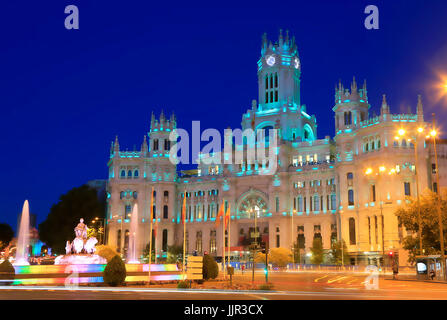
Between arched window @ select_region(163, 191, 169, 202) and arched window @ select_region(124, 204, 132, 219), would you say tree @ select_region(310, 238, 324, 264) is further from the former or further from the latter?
arched window @ select_region(124, 204, 132, 219)

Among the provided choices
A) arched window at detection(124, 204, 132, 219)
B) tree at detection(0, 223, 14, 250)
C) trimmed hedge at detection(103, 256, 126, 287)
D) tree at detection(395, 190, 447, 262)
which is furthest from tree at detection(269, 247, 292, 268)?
tree at detection(0, 223, 14, 250)

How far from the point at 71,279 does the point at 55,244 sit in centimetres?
7854

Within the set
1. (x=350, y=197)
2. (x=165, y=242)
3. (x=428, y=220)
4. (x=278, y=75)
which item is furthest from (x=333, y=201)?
(x=428, y=220)

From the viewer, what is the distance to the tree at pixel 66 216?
354ft

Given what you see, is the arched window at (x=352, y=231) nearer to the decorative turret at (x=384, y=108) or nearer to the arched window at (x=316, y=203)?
the arched window at (x=316, y=203)

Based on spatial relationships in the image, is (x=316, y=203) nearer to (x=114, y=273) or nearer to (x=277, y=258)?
(x=277, y=258)

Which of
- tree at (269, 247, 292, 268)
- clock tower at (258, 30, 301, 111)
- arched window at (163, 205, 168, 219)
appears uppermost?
clock tower at (258, 30, 301, 111)

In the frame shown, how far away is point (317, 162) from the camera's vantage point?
104375 mm

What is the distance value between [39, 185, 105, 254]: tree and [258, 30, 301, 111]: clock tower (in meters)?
45.9

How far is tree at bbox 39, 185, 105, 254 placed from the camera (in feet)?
354

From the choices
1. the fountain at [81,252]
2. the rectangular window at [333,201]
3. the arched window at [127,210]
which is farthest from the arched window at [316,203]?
the fountain at [81,252]
